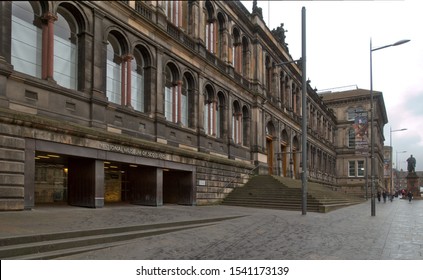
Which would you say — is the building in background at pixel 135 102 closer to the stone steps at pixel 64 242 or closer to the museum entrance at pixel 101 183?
the museum entrance at pixel 101 183

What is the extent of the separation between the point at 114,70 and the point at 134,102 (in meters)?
5.46

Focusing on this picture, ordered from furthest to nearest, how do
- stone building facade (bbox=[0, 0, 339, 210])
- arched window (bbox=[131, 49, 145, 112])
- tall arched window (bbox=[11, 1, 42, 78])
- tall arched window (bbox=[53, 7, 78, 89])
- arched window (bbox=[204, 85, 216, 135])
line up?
arched window (bbox=[204, 85, 216, 135]) → arched window (bbox=[131, 49, 145, 112]) → stone building facade (bbox=[0, 0, 339, 210]) → tall arched window (bbox=[53, 7, 78, 89]) → tall arched window (bbox=[11, 1, 42, 78])

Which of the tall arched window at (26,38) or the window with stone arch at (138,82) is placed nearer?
the tall arched window at (26,38)

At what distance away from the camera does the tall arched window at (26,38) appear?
3.38 metres

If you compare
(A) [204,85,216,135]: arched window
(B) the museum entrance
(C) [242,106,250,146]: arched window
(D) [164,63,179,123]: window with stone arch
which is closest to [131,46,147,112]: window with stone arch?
(D) [164,63,179,123]: window with stone arch

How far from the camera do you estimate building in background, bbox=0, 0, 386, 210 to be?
5.01m

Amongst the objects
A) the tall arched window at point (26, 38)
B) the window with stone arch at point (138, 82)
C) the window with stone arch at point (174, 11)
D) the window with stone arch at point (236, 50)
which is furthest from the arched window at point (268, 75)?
the tall arched window at point (26, 38)

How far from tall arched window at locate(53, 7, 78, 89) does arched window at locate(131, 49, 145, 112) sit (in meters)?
6.69

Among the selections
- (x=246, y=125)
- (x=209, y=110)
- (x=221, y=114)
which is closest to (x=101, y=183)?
(x=209, y=110)

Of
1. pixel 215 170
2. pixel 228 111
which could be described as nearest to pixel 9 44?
pixel 215 170

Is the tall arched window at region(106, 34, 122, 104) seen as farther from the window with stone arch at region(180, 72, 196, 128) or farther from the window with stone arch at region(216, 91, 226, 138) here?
the window with stone arch at region(216, 91, 226, 138)

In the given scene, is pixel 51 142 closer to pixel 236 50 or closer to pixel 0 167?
pixel 0 167

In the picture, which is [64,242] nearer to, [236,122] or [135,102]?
[135,102]

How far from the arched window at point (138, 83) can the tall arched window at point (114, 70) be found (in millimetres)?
678
